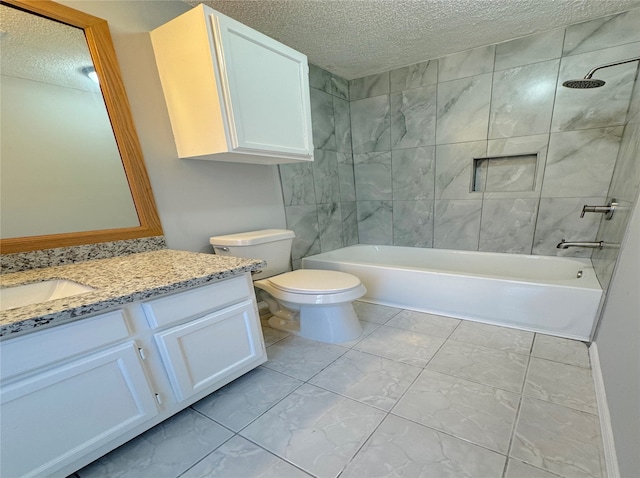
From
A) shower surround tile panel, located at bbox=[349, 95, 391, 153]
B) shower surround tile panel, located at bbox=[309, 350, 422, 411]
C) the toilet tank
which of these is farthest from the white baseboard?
shower surround tile panel, located at bbox=[349, 95, 391, 153]

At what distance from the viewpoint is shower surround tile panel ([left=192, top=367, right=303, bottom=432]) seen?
3.71 ft

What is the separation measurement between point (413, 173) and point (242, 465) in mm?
2513

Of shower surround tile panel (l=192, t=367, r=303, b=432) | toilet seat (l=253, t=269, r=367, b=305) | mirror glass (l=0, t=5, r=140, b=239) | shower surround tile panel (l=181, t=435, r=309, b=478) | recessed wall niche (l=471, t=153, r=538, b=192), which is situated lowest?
shower surround tile panel (l=192, t=367, r=303, b=432)

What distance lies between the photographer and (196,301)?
3.43 ft

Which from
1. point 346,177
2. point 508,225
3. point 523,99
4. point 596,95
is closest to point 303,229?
point 346,177

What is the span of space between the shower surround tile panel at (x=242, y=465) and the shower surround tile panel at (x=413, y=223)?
2232mm

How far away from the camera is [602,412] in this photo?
3.34ft

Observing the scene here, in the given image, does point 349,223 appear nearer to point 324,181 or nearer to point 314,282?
point 324,181

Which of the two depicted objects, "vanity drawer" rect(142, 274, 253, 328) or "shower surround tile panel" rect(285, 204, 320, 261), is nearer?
"vanity drawer" rect(142, 274, 253, 328)

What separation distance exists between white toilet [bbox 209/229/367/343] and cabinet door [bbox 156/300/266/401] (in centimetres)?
37

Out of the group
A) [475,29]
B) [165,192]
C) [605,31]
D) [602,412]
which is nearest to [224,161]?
[165,192]

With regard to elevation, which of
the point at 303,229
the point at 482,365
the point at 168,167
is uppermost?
the point at 168,167

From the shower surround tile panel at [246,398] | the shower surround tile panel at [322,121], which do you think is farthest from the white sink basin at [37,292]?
the shower surround tile panel at [322,121]

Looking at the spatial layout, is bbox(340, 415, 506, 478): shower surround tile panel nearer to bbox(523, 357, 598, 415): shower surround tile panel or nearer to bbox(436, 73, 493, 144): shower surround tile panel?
bbox(523, 357, 598, 415): shower surround tile panel
